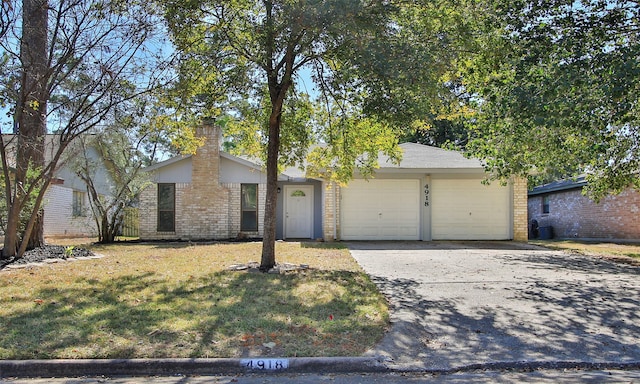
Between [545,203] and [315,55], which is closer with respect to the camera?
[315,55]

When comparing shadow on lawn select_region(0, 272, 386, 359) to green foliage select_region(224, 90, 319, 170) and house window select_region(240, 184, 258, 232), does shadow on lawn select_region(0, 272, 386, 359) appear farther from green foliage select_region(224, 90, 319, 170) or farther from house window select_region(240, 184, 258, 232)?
house window select_region(240, 184, 258, 232)

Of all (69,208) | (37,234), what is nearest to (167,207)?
(69,208)

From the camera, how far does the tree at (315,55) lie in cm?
751

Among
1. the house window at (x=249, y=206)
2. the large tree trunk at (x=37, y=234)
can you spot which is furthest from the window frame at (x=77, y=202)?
the large tree trunk at (x=37, y=234)

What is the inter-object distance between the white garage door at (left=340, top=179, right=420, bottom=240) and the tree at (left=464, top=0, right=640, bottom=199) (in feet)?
21.7

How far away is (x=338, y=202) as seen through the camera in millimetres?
17078

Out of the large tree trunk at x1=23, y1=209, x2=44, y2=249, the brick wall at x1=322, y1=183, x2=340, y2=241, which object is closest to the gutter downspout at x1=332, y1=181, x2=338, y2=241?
the brick wall at x1=322, y1=183, x2=340, y2=241

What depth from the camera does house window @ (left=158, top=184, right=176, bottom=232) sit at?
1834cm

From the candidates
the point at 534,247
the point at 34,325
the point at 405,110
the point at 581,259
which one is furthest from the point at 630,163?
the point at 34,325

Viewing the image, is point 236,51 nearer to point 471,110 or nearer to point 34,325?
point 471,110

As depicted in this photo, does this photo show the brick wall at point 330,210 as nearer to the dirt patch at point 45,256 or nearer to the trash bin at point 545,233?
the dirt patch at point 45,256

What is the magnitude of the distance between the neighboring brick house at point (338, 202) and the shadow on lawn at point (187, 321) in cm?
881

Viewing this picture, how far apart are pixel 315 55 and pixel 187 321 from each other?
5.57 meters

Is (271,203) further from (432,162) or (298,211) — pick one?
(298,211)
